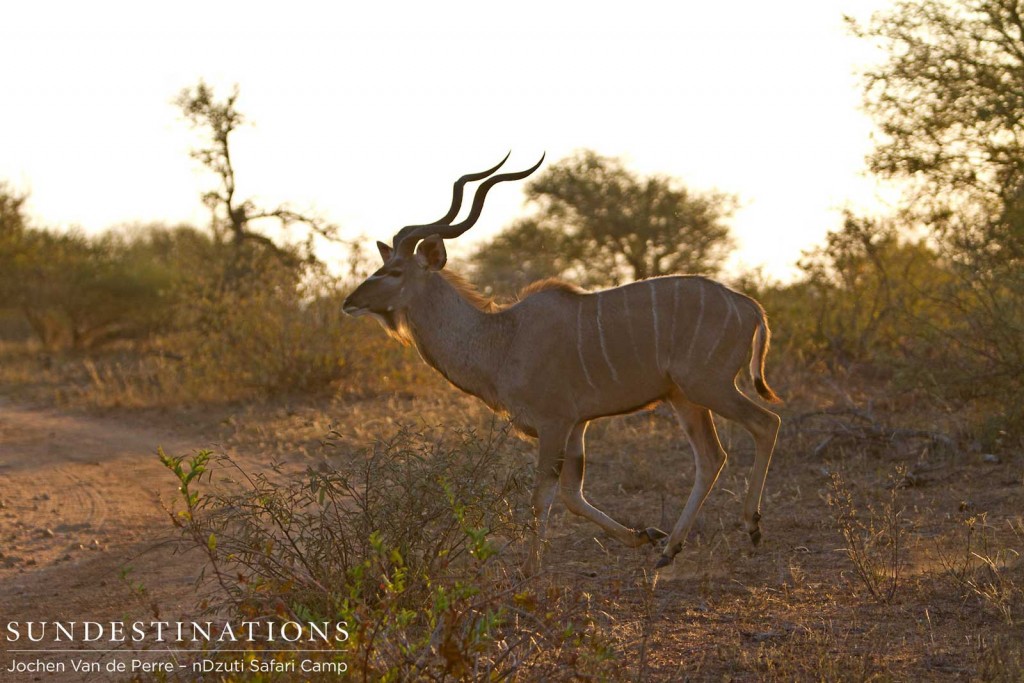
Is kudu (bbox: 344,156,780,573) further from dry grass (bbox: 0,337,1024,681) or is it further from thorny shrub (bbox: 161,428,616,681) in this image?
thorny shrub (bbox: 161,428,616,681)

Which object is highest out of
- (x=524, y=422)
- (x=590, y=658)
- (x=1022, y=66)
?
(x=1022, y=66)

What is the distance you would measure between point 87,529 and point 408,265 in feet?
7.42

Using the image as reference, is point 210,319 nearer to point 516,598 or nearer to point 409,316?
point 409,316

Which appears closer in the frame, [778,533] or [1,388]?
[778,533]

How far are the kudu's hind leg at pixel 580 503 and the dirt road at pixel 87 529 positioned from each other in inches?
67.3

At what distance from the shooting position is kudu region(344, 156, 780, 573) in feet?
17.8

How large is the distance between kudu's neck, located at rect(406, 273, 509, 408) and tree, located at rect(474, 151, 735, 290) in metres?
11.3

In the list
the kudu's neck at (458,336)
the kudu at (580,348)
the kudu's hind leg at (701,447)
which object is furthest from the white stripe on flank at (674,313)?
the kudu's neck at (458,336)

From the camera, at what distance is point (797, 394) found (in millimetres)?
9680

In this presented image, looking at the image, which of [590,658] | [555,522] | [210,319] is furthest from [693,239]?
[590,658]

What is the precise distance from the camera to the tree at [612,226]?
57.7 feet

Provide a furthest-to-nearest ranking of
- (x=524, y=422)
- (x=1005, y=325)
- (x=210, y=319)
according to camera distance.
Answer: (x=210, y=319), (x=1005, y=325), (x=524, y=422)

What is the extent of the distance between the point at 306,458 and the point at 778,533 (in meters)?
3.53

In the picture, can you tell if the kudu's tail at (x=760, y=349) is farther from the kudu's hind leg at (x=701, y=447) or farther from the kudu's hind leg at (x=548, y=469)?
the kudu's hind leg at (x=548, y=469)
